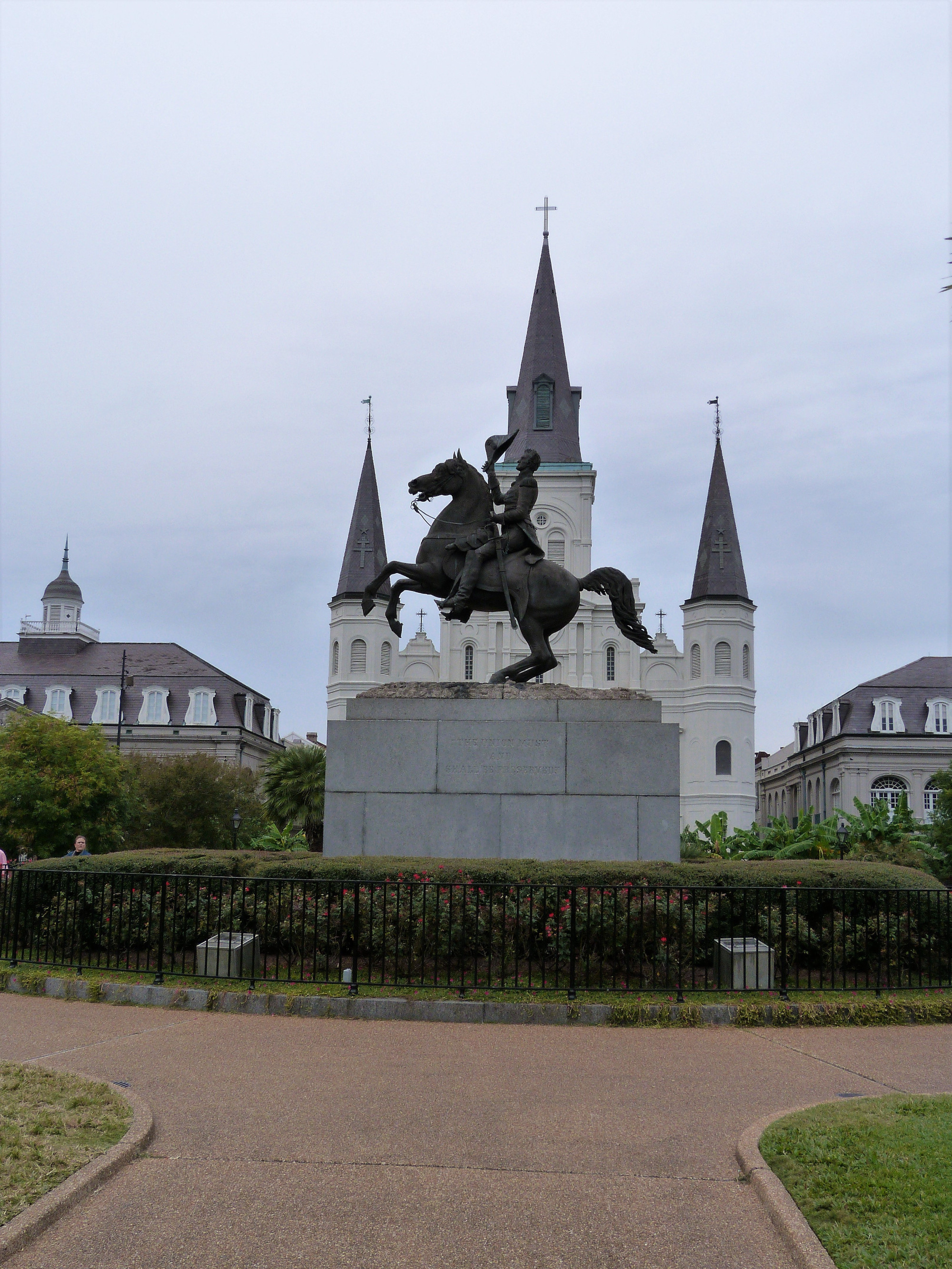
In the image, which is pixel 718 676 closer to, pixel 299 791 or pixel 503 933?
pixel 299 791

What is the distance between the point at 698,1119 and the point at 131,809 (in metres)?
41.4

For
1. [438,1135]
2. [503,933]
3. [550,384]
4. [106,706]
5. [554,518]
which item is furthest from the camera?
[550,384]

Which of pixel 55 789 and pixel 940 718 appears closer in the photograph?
pixel 55 789

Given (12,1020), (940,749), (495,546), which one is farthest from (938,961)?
(940,749)

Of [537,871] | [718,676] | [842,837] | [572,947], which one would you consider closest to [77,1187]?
[572,947]

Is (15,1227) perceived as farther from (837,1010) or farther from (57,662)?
(57,662)

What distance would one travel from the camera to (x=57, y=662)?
80.9 m

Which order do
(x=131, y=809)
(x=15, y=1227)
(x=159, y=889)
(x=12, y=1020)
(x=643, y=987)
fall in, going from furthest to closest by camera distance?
1. (x=131, y=809)
2. (x=159, y=889)
3. (x=643, y=987)
4. (x=12, y=1020)
5. (x=15, y=1227)

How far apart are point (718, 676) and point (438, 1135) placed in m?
72.3

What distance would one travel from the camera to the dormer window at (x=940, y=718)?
8100 cm

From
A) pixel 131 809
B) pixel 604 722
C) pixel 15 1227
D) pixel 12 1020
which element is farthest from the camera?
pixel 131 809

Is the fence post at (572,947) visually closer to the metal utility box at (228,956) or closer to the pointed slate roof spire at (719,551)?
the metal utility box at (228,956)

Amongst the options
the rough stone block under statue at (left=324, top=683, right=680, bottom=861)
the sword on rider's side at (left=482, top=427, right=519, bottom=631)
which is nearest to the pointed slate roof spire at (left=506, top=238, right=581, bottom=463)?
the sword on rider's side at (left=482, top=427, right=519, bottom=631)

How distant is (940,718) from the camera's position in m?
81.2
